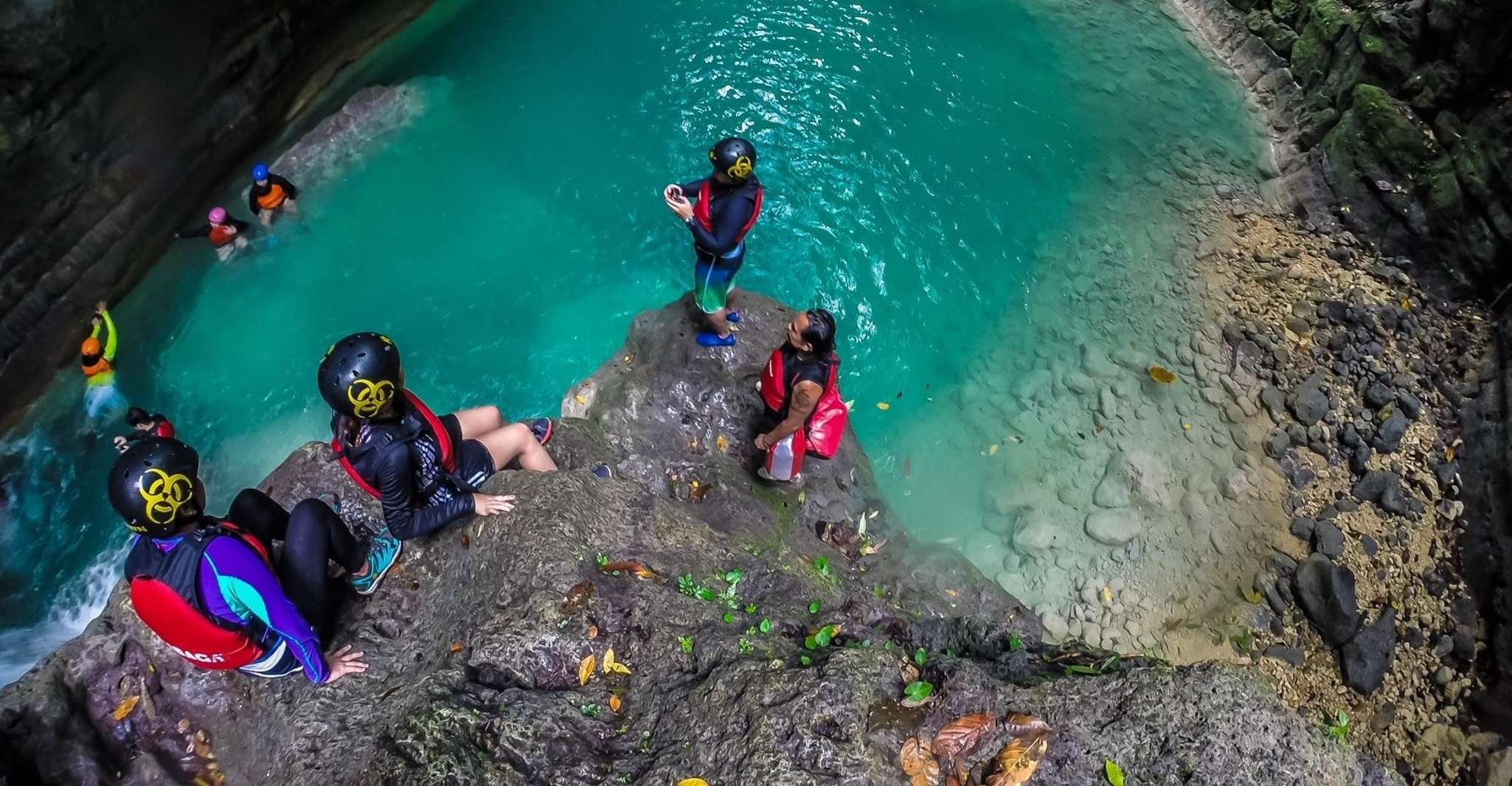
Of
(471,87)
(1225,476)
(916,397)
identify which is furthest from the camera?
(471,87)

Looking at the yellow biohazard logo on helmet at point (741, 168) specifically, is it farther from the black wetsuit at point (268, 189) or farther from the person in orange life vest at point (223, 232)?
the person in orange life vest at point (223, 232)

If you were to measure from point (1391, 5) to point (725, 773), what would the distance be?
12399mm

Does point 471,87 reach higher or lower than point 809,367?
lower

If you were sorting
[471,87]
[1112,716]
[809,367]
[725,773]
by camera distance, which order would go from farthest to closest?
1. [471,87]
2. [809,367]
3. [1112,716]
4. [725,773]

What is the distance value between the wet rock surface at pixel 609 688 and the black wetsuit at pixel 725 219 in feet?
6.26

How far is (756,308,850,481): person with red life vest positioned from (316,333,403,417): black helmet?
2.42 m

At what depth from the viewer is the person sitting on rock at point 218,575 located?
3.12 m

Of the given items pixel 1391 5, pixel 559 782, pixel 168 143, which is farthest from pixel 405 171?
pixel 1391 5

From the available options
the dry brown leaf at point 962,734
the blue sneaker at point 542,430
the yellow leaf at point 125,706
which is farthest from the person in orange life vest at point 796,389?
the yellow leaf at point 125,706

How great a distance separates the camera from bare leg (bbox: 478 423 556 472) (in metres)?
4.86

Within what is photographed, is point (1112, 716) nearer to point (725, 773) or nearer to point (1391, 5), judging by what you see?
point (725, 773)

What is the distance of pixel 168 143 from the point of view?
884cm

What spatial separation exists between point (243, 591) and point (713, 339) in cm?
405

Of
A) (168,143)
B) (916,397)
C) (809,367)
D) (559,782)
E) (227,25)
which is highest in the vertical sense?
(559,782)
